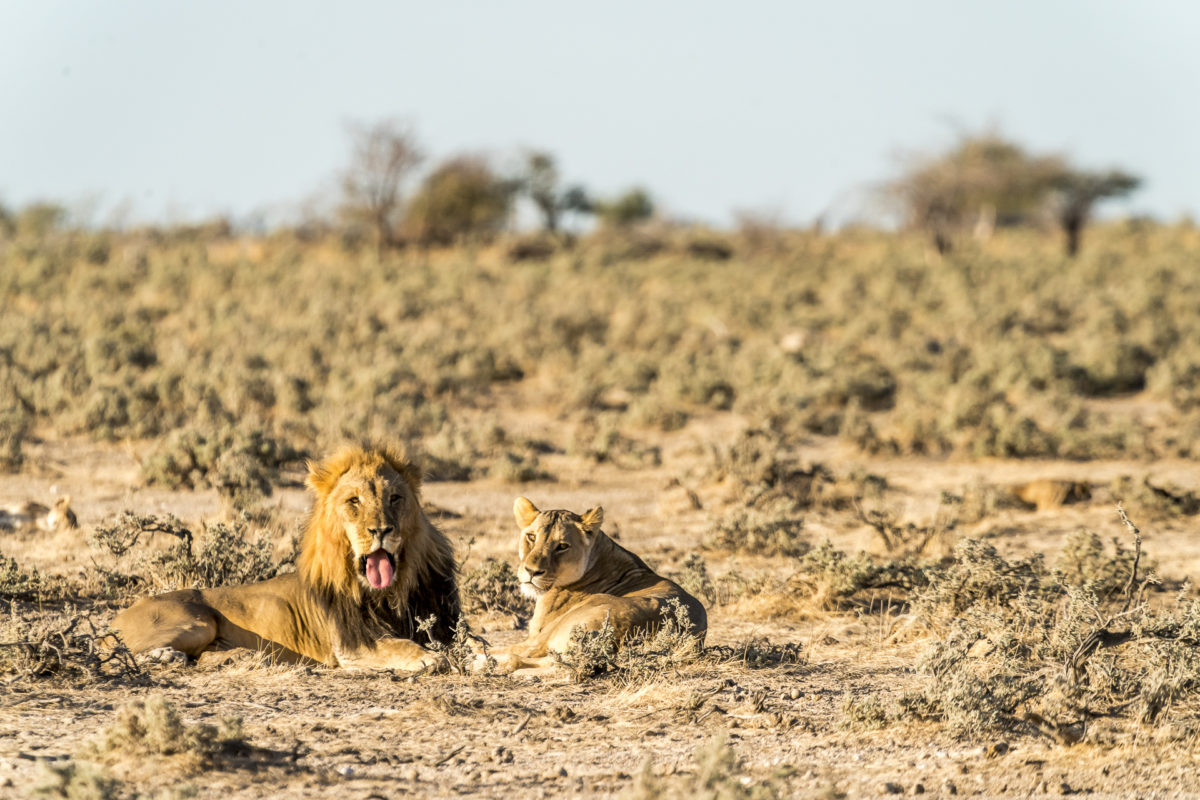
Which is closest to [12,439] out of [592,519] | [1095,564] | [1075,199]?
[592,519]

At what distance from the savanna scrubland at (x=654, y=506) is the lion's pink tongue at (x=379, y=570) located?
1.61 feet

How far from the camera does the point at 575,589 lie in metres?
7.41

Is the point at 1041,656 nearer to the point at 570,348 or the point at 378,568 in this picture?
the point at 378,568

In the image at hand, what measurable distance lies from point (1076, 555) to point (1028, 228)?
4142cm

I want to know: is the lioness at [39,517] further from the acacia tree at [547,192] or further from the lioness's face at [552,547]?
the acacia tree at [547,192]

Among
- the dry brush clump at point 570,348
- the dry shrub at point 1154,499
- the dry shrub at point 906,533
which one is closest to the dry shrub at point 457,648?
the dry shrub at point 906,533

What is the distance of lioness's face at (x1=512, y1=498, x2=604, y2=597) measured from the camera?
7.21 meters

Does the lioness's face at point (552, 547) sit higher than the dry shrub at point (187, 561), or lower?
higher

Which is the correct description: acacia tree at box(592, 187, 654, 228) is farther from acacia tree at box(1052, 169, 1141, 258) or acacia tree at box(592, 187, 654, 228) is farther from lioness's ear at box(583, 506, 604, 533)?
lioness's ear at box(583, 506, 604, 533)

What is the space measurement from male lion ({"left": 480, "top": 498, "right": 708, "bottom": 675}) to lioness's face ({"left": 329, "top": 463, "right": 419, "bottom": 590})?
2.13 ft

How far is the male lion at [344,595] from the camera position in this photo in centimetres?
679

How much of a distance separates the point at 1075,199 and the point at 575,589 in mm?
39260

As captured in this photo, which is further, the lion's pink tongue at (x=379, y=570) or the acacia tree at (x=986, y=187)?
the acacia tree at (x=986, y=187)

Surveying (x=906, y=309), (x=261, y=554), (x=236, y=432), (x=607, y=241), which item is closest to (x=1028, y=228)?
(x=607, y=241)
